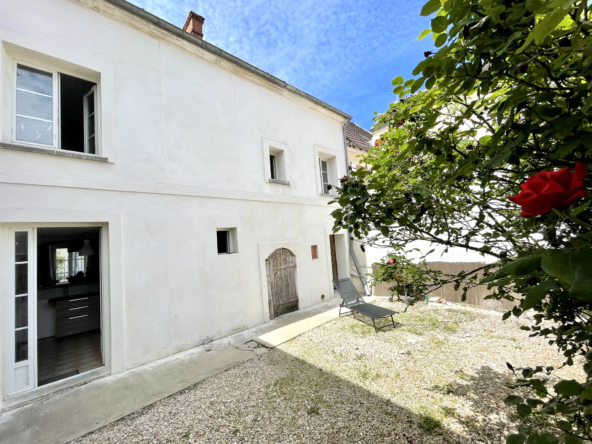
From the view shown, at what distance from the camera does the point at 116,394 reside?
4012 millimetres

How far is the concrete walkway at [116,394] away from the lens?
3.31 metres

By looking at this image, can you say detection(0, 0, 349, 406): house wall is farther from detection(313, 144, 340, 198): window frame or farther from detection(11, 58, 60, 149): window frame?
detection(313, 144, 340, 198): window frame

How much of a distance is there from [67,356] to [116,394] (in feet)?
8.23

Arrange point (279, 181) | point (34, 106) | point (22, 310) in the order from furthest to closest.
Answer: point (279, 181), point (34, 106), point (22, 310)

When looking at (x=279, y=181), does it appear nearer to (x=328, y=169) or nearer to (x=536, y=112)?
(x=328, y=169)

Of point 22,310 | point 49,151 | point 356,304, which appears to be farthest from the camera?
point 356,304

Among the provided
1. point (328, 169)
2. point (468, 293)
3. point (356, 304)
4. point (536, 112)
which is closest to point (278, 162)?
point (328, 169)

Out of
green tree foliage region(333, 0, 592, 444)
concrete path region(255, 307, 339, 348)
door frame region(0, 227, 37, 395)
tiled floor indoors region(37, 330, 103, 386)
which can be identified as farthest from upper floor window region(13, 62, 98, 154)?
green tree foliage region(333, 0, 592, 444)

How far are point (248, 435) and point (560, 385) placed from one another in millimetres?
3226

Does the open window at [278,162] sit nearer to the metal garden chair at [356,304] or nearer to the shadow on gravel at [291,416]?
the metal garden chair at [356,304]

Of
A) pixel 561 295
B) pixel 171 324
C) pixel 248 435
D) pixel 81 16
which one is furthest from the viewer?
pixel 171 324

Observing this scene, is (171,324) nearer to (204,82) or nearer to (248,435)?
(248,435)

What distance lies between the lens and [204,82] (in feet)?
21.4

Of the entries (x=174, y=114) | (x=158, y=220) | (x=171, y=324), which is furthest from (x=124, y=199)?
(x=171, y=324)
